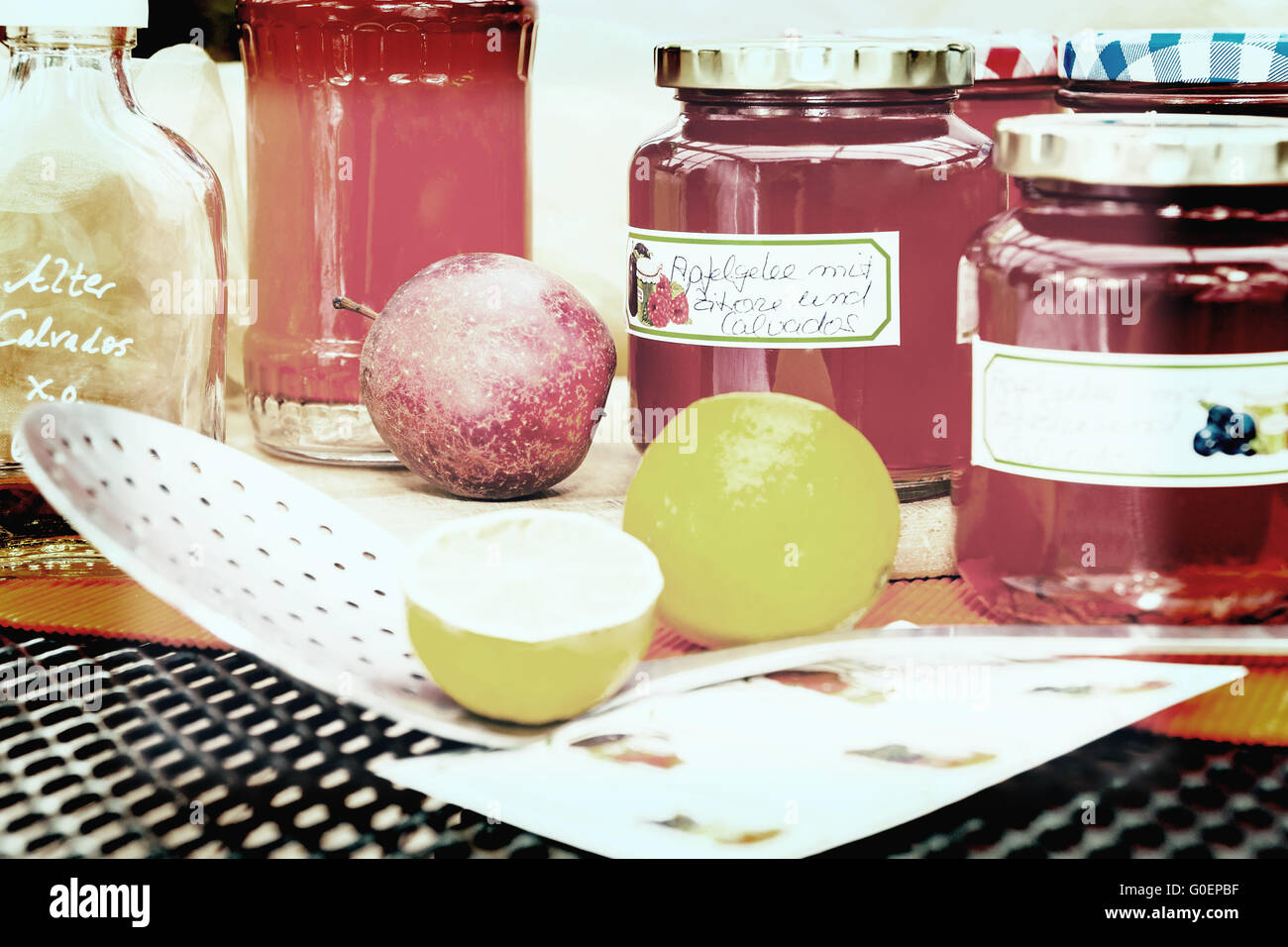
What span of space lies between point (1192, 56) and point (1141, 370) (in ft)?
0.71

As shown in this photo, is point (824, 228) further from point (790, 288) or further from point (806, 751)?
point (806, 751)

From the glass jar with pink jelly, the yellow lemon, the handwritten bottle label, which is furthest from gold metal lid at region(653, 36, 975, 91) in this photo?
the handwritten bottle label

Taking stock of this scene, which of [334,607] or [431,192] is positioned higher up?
[431,192]

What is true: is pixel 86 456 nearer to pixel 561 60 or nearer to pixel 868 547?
pixel 868 547

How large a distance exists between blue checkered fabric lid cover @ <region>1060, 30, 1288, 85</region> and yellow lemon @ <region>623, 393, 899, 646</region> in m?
0.22

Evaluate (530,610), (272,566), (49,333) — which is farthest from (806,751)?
(49,333)

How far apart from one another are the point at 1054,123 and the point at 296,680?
300mm

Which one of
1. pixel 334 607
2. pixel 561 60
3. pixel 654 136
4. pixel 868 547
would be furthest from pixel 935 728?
pixel 561 60

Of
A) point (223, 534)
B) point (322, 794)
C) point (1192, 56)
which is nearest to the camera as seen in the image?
point (322, 794)

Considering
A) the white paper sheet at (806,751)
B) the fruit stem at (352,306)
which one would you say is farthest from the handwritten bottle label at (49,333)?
the white paper sheet at (806,751)

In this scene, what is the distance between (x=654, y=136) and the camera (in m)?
0.63

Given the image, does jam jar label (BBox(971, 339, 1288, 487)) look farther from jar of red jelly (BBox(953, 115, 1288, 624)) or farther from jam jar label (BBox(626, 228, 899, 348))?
jam jar label (BBox(626, 228, 899, 348))

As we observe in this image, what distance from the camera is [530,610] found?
A: 445 mm
